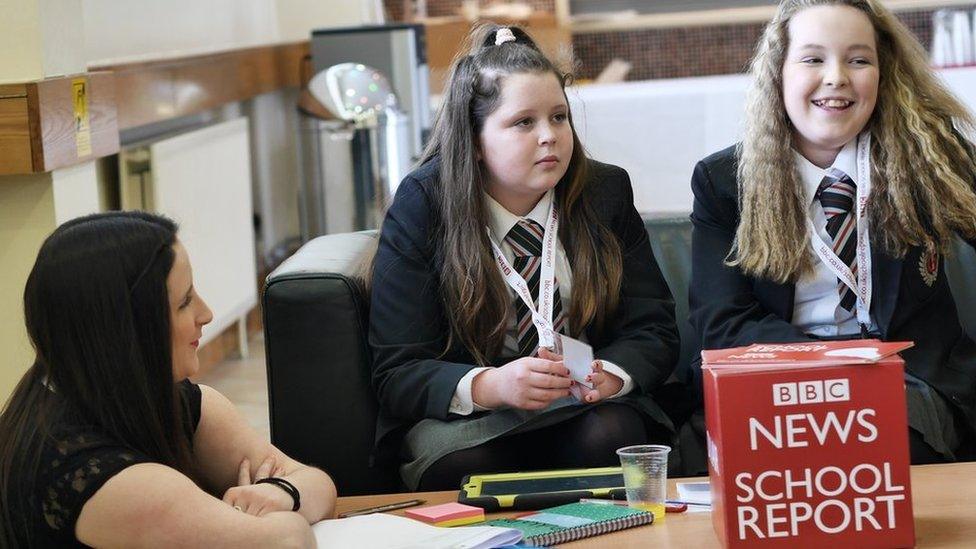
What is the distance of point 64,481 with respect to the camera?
60.3 inches

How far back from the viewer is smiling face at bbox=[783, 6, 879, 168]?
93.2 inches

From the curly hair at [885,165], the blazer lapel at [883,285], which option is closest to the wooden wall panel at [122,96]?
the curly hair at [885,165]

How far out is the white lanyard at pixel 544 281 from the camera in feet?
7.46

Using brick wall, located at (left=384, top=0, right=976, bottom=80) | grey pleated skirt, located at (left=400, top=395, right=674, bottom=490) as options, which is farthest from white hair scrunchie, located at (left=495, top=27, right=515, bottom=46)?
brick wall, located at (left=384, top=0, right=976, bottom=80)

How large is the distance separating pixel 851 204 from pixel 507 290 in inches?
25.3

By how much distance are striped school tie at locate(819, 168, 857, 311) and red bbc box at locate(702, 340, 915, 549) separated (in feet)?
2.79

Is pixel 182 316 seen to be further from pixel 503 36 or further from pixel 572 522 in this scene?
pixel 503 36

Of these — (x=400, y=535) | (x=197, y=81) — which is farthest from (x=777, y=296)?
(x=197, y=81)

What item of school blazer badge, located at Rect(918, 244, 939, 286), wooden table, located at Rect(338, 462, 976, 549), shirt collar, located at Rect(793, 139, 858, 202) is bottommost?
wooden table, located at Rect(338, 462, 976, 549)

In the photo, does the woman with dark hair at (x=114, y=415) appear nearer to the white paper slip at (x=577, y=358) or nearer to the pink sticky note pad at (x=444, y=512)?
the pink sticky note pad at (x=444, y=512)

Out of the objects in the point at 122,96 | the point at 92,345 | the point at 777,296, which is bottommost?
the point at 777,296

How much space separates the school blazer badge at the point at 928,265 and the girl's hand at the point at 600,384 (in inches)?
23.0

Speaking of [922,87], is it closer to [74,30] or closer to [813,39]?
[813,39]

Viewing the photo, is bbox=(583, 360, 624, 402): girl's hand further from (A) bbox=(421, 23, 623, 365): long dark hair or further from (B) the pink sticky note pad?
(B) the pink sticky note pad
